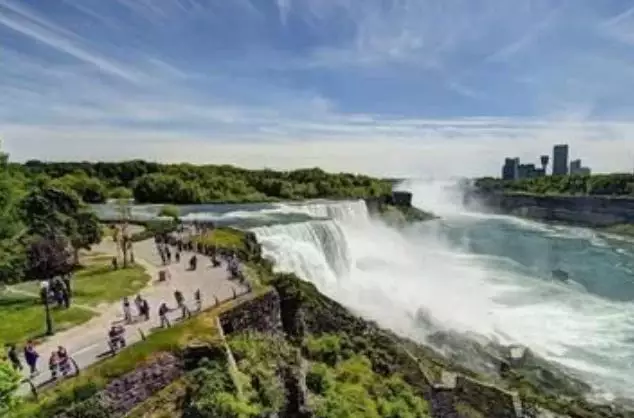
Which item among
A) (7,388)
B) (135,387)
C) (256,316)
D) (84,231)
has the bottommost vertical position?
(135,387)

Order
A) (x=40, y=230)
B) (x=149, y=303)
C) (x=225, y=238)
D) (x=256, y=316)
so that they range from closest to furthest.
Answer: (x=256, y=316)
(x=149, y=303)
(x=40, y=230)
(x=225, y=238)

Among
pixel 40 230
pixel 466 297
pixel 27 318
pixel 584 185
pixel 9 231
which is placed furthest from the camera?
pixel 584 185

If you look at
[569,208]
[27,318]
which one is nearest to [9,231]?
[27,318]

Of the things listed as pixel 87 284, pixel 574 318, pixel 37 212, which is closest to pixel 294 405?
pixel 87 284

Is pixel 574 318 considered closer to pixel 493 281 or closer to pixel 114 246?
→ pixel 493 281

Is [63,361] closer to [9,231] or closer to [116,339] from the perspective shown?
[116,339]

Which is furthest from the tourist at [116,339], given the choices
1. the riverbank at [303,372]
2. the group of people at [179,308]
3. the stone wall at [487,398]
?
the stone wall at [487,398]

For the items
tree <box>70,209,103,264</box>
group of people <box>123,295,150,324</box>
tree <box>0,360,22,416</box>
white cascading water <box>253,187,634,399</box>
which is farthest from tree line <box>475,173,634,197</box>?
tree <box>0,360,22,416</box>

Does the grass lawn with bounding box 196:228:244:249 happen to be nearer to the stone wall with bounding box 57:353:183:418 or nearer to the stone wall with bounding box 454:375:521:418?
the stone wall with bounding box 454:375:521:418
